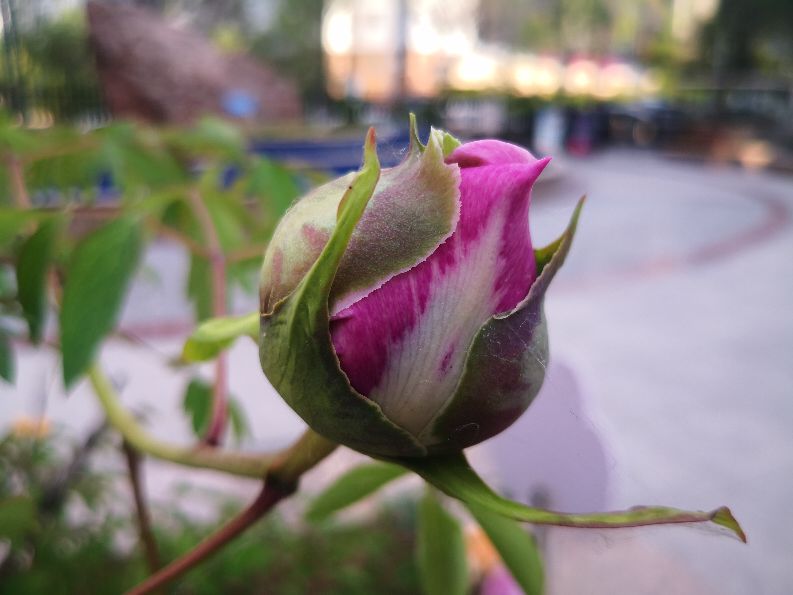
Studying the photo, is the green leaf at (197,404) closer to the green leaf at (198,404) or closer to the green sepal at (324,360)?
the green leaf at (198,404)

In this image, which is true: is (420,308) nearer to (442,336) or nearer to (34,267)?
(442,336)

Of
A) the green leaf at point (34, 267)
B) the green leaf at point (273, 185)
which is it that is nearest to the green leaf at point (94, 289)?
the green leaf at point (34, 267)

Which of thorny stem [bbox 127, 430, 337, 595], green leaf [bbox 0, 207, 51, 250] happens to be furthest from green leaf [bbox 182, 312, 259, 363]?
green leaf [bbox 0, 207, 51, 250]

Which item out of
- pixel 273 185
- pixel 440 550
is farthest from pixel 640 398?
pixel 440 550

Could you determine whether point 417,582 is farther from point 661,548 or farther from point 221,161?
point 221,161

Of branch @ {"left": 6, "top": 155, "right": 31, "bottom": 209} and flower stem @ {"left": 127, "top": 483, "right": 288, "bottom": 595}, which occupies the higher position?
branch @ {"left": 6, "top": 155, "right": 31, "bottom": 209}

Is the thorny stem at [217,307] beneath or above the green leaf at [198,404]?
above

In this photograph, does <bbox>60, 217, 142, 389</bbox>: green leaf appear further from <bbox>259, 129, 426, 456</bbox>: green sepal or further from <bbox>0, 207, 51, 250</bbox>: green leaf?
<bbox>259, 129, 426, 456</bbox>: green sepal

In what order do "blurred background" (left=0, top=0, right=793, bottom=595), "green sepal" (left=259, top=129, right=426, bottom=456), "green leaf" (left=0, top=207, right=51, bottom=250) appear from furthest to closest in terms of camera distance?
"blurred background" (left=0, top=0, right=793, bottom=595) → "green leaf" (left=0, top=207, right=51, bottom=250) → "green sepal" (left=259, top=129, right=426, bottom=456)
